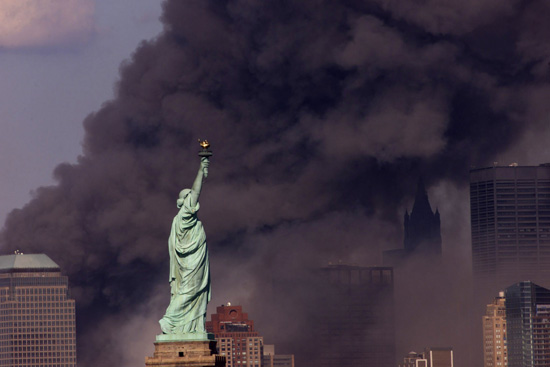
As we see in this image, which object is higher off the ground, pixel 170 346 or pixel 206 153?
pixel 206 153

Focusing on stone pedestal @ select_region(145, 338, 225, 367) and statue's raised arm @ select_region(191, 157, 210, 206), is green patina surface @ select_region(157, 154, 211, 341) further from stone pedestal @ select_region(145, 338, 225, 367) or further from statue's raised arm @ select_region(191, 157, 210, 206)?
stone pedestal @ select_region(145, 338, 225, 367)

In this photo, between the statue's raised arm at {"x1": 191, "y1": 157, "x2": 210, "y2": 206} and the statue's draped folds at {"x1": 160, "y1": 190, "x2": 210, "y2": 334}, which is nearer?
the statue's draped folds at {"x1": 160, "y1": 190, "x2": 210, "y2": 334}

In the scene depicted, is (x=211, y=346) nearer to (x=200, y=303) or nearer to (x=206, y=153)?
(x=200, y=303)

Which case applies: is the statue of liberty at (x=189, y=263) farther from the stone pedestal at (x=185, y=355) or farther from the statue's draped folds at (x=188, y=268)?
the stone pedestal at (x=185, y=355)

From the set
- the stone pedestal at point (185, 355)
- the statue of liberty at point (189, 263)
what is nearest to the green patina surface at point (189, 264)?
the statue of liberty at point (189, 263)

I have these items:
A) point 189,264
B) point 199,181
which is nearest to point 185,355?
point 189,264

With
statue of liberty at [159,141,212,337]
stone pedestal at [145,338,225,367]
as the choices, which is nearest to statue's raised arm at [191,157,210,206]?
statue of liberty at [159,141,212,337]

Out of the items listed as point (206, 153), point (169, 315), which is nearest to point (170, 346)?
point (169, 315)

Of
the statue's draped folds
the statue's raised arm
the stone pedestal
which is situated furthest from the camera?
the statue's raised arm
